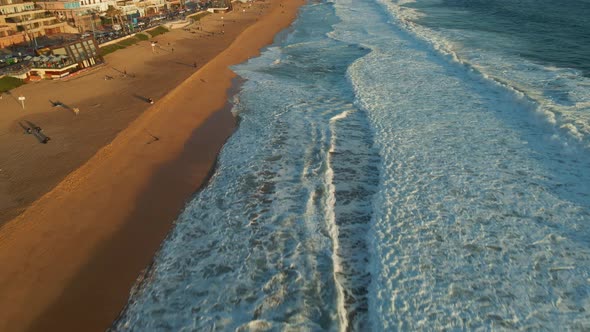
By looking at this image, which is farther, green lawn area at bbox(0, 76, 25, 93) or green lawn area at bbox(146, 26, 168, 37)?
green lawn area at bbox(146, 26, 168, 37)

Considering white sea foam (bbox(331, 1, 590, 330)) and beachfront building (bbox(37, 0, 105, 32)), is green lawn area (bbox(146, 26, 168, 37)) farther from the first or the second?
white sea foam (bbox(331, 1, 590, 330))

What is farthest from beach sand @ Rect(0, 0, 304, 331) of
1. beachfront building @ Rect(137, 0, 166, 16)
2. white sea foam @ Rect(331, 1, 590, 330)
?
beachfront building @ Rect(137, 0, 166, 16)

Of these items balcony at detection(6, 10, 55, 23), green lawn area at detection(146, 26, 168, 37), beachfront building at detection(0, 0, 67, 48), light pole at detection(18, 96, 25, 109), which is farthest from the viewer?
green lawn area at detection(146, 26, 168, 37)

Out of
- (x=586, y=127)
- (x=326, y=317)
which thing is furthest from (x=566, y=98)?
(x=326, y=317)

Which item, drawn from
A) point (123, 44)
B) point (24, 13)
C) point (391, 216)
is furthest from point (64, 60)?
point (391, 216)

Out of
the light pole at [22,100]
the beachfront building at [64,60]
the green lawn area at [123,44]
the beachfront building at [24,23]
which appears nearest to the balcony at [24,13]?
the beachfront building at [24,23]

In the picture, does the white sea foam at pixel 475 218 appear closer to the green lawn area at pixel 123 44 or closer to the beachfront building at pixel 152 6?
the green lawn area at pixel 123 44

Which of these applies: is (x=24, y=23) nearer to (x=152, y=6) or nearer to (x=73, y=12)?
(x=73, y=12)
